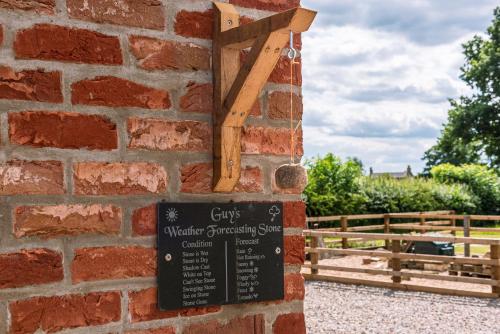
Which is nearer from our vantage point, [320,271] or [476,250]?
[320,271]

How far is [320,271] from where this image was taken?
13586 mm

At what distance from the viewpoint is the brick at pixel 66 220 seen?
1634mm

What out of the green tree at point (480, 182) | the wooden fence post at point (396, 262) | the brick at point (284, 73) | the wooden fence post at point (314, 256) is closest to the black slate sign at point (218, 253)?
the brick at point (284, 73)

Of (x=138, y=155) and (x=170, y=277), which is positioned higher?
(x=138, y=155)

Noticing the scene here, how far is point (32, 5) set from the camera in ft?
5.46

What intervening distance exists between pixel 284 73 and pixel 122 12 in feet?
1.70

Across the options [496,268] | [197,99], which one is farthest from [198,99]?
[496,268]

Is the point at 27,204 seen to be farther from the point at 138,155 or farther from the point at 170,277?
the point at 170,277

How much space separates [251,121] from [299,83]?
0.71ft

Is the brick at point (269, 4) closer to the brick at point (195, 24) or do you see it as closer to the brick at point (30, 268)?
the brick at point (195, 24)

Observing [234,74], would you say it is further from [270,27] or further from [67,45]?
[67,45]

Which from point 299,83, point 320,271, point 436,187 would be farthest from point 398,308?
point 436,187

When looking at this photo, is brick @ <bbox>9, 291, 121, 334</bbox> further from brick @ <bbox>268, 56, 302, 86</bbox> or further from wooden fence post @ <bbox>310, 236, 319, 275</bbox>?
wooden fence post @ <bbox>310, 236, 319, 275</bbox>

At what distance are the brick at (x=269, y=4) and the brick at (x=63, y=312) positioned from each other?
88 centimetres
